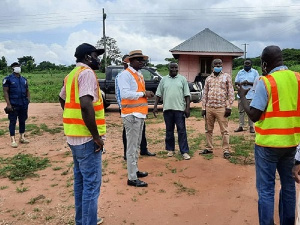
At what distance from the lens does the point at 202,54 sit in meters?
18.0

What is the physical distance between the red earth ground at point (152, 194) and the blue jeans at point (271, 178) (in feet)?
2.08

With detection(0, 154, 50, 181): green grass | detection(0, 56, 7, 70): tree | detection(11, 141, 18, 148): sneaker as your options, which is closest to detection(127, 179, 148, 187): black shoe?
detection(0, 154, 50, 181): green grass

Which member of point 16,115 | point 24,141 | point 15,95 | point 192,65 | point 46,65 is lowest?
point 24,141

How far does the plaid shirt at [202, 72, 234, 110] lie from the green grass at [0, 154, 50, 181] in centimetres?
329

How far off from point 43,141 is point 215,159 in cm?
423

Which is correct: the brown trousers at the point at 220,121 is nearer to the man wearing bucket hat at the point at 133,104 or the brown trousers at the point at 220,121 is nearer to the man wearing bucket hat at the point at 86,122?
the man wearing bucket hat at the point at 133,104

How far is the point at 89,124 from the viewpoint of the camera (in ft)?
9.18

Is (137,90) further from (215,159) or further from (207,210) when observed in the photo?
(215,159)

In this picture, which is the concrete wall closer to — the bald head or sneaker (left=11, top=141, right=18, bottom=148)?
sneaker (left=11, top=141, right=18, bottom=148)

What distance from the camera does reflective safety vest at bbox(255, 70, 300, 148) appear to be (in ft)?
8.93

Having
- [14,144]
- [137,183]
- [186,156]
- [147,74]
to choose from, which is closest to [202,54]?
[147,74]

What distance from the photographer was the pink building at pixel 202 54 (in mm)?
17906

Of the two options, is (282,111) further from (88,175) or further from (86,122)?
(88,175)

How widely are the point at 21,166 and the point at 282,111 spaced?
4.47 metres
